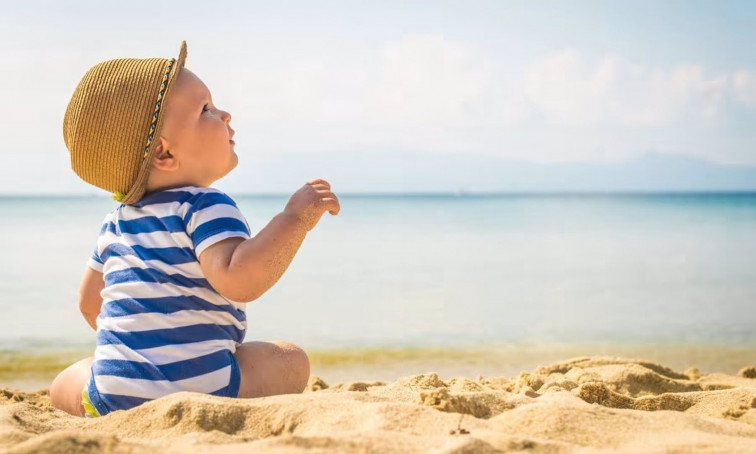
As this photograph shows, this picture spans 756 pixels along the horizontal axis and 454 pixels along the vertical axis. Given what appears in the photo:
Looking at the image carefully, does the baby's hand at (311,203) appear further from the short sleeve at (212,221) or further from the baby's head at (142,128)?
the baby's head at (142,128)

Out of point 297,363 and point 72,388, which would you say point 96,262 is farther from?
point 297,363

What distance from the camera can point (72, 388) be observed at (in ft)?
7.29

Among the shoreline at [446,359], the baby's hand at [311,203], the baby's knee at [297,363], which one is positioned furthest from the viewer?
the shoreline at [446,359]

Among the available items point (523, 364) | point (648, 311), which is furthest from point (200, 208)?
point (648, 311)

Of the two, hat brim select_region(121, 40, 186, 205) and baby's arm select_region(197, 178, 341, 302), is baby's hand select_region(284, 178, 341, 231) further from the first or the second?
hat brim select_region(121, 40, 186, 205)

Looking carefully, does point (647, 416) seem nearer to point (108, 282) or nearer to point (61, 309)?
point (108, 282)

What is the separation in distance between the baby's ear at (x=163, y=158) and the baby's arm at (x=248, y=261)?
1.07 feet

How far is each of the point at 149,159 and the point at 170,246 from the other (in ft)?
0.85

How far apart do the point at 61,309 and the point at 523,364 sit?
12.3 ft

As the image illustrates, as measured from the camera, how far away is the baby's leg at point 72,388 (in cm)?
220

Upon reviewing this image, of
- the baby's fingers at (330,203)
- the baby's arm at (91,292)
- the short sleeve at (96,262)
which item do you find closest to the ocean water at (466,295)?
the baby's arm at (91,292)

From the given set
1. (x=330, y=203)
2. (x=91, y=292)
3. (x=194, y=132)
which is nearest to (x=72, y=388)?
(x=91, y=292)

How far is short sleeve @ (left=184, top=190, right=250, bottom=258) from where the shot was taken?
1.96 meters

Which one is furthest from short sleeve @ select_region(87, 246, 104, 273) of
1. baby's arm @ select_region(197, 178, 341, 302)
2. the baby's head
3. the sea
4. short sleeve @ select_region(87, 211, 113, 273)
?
the sea
